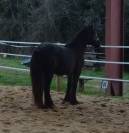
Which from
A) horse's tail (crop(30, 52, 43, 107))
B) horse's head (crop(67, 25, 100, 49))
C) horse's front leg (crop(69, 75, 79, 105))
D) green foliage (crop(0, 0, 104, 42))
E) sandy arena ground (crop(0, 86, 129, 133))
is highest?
green foliage (crop(0, 0, 104, 42))

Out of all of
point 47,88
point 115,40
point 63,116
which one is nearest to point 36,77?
point 47,88

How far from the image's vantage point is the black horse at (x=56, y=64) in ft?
26.4

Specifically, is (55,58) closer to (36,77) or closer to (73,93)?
(36,77)

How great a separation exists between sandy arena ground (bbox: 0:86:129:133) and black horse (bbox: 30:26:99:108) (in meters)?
0.27

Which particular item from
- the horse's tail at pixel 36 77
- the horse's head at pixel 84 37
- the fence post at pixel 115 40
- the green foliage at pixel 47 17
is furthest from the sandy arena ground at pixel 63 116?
the green foliage at pixel 47 17

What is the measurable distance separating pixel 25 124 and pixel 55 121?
0.54 metres

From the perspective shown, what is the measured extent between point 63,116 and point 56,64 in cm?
111

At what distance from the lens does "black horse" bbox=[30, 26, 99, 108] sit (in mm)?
8055

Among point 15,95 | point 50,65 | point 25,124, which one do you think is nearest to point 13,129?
point 25,124

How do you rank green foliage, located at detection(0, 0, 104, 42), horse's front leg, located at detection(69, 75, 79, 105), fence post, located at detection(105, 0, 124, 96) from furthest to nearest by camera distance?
green foliage, located at detection(0, 0, 104, 42), fence post, located at detection(105, 0, 124, 96), horse's front leg, located at detection(69, 75, 79, 105)

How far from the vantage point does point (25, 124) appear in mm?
6770

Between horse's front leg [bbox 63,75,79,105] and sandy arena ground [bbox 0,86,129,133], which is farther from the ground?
horse's front leg [bbox 63,75,79,105]

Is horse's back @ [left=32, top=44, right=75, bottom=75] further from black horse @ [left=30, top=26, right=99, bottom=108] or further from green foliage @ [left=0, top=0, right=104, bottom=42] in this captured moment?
green foliage @ [left=0, top=0, right=104, bottom=42]

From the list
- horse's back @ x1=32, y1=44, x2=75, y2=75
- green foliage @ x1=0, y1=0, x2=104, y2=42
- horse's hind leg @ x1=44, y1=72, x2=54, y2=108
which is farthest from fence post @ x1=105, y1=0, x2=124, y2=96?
green foliage @ x1=0, y1=0, x2=104, y2=42
